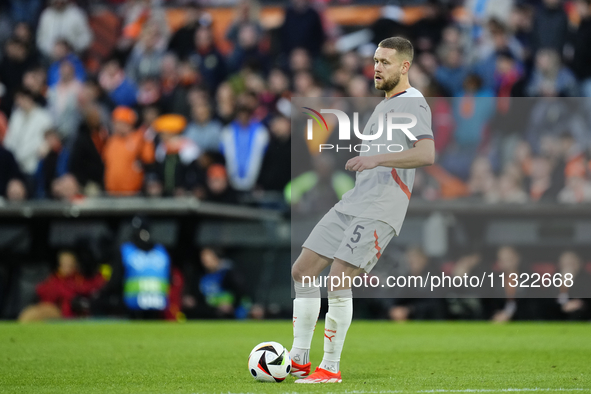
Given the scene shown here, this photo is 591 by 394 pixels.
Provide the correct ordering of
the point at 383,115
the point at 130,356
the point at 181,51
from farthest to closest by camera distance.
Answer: the point at 181,51, the point at 130,356, the point at 383,115

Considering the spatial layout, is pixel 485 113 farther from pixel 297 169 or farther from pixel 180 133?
pixel 180 133

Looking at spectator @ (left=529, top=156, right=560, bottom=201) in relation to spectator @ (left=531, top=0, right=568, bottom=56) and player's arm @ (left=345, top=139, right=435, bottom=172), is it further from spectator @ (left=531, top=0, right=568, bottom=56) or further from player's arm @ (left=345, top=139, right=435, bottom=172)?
player's arm @ (left=345, top=139, right=435, bottom=172)

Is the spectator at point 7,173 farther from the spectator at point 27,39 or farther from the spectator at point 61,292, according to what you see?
the spectator at point 27,39

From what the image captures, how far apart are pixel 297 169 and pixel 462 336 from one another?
4013 mm

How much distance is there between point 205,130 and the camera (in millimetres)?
14750

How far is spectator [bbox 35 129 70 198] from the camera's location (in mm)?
15055

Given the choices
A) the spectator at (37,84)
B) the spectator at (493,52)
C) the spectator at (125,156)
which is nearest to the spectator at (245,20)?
the spectator at (125,156)

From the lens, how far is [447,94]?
46.6 ft

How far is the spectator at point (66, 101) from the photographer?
627 inches

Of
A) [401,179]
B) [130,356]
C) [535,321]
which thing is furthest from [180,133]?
[401,179]

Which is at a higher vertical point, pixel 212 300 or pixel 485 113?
pixel 485 113

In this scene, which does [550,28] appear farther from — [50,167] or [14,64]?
[14,64]

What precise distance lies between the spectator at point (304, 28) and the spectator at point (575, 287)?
5997mm

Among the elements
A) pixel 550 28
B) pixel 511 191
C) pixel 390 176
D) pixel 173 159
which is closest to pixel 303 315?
pixel 390 176
